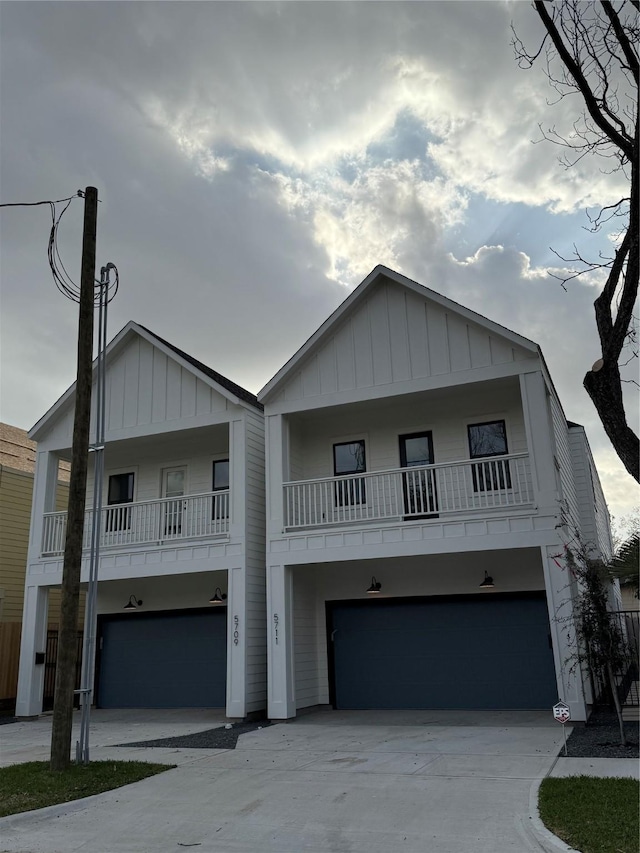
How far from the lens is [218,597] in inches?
650

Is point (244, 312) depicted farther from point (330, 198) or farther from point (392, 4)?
point (392, 4)

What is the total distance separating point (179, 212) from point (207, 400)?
442cm

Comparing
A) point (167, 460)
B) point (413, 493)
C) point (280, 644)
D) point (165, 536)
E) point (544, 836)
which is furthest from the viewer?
point (167, 460)

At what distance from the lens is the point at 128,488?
18.4 metres

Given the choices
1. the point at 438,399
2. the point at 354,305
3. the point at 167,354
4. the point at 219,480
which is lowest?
the point at 219,480

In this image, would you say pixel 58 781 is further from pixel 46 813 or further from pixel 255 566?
pixel 255 566

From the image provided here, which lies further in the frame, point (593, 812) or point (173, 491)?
point (173, 491)

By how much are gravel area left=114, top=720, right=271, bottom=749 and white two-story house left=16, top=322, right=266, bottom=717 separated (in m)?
1.53

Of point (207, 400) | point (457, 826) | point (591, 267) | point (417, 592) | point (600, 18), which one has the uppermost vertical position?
point (600, 18)

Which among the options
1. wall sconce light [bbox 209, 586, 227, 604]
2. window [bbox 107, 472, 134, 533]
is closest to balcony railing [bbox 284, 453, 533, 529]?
wall sconce light [bbox 209, 586, 227, 604]

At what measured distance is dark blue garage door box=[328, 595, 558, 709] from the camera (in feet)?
45.6

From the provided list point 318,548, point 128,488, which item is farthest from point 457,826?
point 128,488

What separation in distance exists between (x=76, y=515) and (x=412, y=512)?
673 cm

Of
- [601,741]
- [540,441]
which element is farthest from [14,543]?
[601,741]
